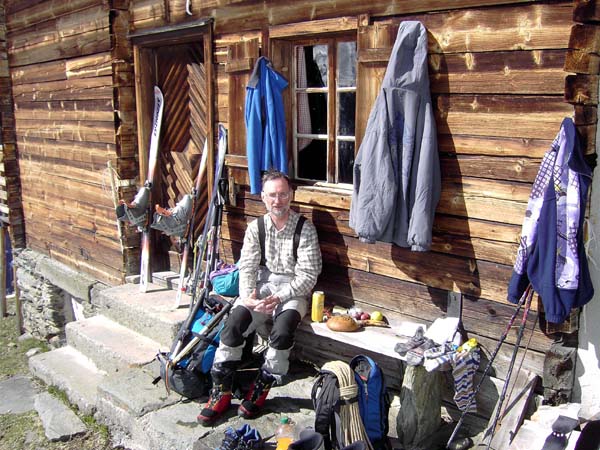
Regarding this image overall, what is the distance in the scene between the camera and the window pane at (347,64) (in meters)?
4.76

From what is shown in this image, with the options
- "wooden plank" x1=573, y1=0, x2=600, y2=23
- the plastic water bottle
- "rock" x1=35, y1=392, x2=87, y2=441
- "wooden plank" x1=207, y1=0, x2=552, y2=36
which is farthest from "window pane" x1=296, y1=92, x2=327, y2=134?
"rock" x1=35, y1=392, x2=87, y2=441

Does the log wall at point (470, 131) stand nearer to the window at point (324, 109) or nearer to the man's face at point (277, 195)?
the window at point (324, 109)

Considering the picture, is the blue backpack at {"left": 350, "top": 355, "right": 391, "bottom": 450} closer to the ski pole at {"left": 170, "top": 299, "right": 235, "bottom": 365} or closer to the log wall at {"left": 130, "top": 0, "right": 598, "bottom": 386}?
the log wall at {"left": 130, "top": 0, "right": 598, "bottom": 386}

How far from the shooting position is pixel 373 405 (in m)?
3.89

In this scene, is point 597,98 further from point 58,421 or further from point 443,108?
point 58,421

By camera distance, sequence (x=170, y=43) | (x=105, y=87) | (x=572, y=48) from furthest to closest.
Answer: (x=105, y=87)
(x=170, y=43)
(x=572, y=48)

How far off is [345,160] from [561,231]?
194 centimetres

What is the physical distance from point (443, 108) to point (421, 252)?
1.01 metres

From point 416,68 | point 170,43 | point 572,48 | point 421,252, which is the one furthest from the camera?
point 170,43

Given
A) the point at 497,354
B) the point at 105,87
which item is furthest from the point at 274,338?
the point at 105,87

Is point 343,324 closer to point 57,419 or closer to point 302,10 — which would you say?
point 302,10

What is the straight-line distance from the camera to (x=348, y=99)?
16.0 feet

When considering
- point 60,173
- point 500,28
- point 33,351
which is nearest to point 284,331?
point 500,28

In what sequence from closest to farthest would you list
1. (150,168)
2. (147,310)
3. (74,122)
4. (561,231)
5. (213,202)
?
(561,231) < (213,202) < (147,310) < (150,168) < (74,122)
